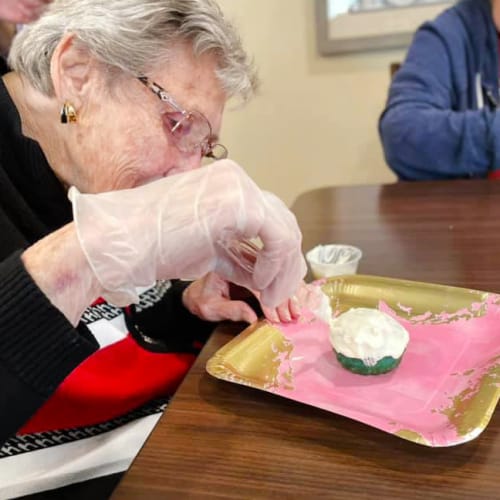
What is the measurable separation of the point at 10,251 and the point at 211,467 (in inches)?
15.3

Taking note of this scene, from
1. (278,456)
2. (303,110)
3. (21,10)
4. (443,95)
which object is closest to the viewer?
(278,456)

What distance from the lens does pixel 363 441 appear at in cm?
58

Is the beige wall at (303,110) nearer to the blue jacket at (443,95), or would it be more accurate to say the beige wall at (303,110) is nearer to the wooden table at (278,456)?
the blue jacket at (443,95)

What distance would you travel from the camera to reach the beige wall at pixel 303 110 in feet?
7.14

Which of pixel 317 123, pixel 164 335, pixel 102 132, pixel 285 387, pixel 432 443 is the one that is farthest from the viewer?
pixel 317 123

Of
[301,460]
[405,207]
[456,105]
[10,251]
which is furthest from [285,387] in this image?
[456,105]

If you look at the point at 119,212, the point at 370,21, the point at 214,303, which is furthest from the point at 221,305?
the point at 370,21

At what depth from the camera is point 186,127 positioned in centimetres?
81

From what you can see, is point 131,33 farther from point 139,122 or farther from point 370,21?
point 370,21

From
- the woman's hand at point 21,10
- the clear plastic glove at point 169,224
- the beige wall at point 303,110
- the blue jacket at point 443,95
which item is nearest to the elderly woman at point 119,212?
the clear plastic glove at point 169,224

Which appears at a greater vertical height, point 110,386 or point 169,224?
point 169,224

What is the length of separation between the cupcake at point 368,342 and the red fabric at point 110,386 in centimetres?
29

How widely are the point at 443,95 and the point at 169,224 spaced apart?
1294 millimetres

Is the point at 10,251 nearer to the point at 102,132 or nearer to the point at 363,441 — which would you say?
the point at 102,132
